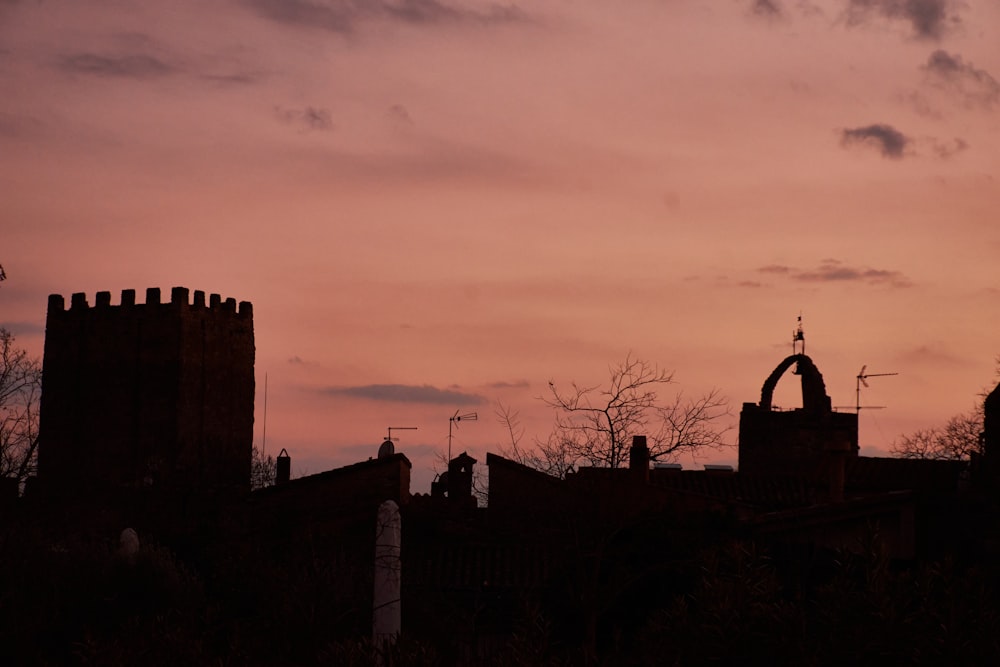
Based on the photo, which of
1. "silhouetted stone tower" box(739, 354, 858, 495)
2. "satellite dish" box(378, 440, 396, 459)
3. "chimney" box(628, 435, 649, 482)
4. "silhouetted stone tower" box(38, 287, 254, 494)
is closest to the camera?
"chimney" box(628, 435, 649, 482)

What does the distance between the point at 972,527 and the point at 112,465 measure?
118 ft

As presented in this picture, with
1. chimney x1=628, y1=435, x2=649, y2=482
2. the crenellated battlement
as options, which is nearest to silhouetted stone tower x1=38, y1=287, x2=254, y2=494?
the crenellated battlement

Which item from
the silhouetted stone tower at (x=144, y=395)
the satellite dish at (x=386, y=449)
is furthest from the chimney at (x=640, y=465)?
the silhouetted stone tower at (x=144, y=395)

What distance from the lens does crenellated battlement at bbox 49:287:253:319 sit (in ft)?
169

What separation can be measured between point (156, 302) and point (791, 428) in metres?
24.7

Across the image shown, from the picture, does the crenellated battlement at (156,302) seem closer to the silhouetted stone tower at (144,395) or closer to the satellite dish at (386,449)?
the silhouetted stone tower at (144,395)

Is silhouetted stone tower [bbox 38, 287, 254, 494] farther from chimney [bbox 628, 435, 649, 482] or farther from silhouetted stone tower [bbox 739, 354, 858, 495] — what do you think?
chimney [bbox 628, 435, 649, 482]

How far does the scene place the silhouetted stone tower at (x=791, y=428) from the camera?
51.1 metres

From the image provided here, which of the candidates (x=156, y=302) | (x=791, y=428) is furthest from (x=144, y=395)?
(x=791, y=428)

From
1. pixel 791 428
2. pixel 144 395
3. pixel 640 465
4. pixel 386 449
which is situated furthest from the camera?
pixel 791 428

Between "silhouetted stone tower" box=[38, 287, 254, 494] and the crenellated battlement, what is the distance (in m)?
0.04

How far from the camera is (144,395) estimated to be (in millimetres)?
51062

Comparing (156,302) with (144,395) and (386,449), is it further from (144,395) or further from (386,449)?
(386,449)

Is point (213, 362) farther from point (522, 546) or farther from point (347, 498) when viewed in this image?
point (522, 546)
